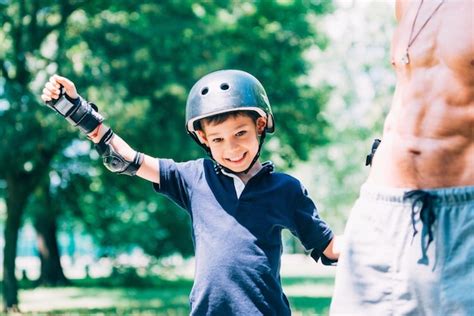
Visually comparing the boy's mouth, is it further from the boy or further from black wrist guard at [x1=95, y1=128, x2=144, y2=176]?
black wrist guard at [x1=95, y1=128, x2=144, y2=176]

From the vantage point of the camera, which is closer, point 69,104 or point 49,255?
point 69,104

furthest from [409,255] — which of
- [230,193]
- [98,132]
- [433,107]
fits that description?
[98,132]

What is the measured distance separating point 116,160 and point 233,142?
58 centimetres

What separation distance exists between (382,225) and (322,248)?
1.20 metres

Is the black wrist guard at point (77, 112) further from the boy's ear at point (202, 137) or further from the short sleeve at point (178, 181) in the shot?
the boy's ear at point (202, 137)

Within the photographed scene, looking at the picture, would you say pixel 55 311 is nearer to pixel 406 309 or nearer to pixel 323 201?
pixel 406 309

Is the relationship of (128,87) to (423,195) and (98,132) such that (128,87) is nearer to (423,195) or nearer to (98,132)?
(98,132)

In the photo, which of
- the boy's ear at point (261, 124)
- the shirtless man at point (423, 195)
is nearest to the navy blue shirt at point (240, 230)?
the boy's ear at point (261, 124)

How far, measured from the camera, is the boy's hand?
3980 mm

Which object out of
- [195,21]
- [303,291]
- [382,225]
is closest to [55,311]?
[195,21]

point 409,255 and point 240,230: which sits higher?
point 240,230

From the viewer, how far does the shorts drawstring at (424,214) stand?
2555mm

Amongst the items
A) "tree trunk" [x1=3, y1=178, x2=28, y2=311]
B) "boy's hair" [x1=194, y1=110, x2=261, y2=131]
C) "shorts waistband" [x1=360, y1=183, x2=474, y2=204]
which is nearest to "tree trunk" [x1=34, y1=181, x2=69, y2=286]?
"tree trunk" [x1=3, y1=178, x2=28, y2=311]

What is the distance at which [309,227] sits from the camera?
383 cm
